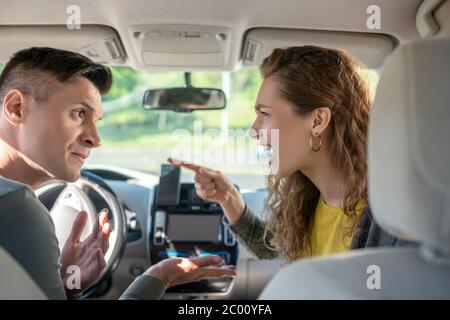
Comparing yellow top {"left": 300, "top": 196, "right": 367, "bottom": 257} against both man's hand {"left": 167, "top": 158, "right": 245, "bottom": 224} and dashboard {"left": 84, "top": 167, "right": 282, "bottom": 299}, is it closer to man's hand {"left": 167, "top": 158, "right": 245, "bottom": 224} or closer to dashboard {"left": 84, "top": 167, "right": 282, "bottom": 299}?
man's hand {"left": 167, "top": 158, "right": 245, "bottom": 224}

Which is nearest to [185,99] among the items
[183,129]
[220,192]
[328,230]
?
[220,192]

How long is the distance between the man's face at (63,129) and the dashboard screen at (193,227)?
6.26 feet

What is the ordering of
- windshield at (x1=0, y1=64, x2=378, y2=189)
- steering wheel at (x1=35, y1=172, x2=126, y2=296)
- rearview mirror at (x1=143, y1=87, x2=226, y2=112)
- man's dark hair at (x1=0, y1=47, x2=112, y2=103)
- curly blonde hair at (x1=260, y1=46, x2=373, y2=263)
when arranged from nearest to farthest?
man's dark hair at (x1=0, y1=47, x2=112, y2=103), curly blonde hair at (x1=260, y1=46, x2=373, y2=263), steering wheel at (x1=35, y1=172, x2=126, y2=296), rearview mirror at (x1=143, y1=87, x2=226, y2=112), windshield at (x1=0, y1=64, x2=378, y2=189)

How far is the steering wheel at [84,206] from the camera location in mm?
3158

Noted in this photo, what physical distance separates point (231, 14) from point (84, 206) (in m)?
1.58

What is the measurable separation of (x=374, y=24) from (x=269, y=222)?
3.10ft

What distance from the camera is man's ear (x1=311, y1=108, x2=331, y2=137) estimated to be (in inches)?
91.2

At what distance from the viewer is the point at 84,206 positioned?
3518 millimetres

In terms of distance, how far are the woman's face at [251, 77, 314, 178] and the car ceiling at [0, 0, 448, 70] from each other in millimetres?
280

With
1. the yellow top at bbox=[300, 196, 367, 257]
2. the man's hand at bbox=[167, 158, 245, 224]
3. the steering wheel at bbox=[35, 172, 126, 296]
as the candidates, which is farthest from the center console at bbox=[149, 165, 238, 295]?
the yellow top at bbox=[300, 196, 367, 257]

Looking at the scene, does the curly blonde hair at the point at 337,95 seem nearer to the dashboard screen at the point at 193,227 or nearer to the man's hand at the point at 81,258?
the man's hand at the point at 81,258

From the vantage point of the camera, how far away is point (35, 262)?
1.61 metres

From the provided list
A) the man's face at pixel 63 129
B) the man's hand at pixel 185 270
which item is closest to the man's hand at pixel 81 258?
the man's face at pixel 63 129
